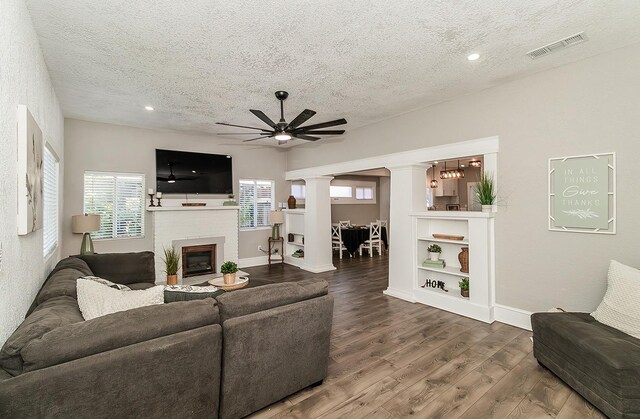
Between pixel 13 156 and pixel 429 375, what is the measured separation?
3412 millimetres

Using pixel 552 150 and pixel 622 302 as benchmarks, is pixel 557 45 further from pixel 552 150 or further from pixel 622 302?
pixel 622 302

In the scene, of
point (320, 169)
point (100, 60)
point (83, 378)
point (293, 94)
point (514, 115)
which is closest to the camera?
point (83, 378)

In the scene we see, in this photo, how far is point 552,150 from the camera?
3.34 metres

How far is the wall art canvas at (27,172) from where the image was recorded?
1.90 metres

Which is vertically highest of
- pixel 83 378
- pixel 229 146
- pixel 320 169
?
pixel 229 146

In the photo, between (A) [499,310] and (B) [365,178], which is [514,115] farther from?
(B) [365,178]

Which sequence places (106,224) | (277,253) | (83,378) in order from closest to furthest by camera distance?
1. (83,378)
2. (106,224)
3. (277,253)

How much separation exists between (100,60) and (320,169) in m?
4.24

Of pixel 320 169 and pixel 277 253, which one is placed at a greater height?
pixel 320 169

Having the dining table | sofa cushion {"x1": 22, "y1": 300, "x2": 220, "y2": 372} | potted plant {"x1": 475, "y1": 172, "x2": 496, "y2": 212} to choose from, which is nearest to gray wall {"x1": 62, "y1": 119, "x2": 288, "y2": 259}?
the dining table

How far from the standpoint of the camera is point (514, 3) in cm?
223

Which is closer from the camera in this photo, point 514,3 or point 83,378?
point 83,378

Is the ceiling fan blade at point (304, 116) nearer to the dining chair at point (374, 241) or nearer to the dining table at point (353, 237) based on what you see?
the dining table at point (353, 237)

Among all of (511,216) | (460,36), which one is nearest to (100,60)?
(460,36)
